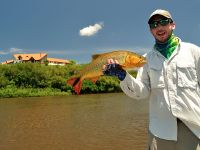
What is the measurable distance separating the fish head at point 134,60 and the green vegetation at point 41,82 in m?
56.2

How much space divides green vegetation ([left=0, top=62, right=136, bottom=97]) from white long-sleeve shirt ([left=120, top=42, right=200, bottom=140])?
56513mm

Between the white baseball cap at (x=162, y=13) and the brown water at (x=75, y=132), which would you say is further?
the brown water at (x=75, y=132)

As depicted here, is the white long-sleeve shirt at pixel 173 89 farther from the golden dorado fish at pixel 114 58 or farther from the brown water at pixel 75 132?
the brown water at pixel 75 132

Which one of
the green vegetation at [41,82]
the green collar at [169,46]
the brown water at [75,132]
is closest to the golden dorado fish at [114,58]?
the green collar at [169,46]

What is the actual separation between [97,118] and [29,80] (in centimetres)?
4349

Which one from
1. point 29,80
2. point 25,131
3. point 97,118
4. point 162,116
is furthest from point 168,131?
point 29,80

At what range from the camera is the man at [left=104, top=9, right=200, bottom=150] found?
3.64 metres

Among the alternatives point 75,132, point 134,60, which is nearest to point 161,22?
point 134,60

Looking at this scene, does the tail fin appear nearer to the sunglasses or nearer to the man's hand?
the man's hand

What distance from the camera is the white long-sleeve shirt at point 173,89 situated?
364 cm

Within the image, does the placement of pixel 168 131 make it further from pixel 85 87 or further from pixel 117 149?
pixel 85 87

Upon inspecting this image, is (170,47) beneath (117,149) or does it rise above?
above

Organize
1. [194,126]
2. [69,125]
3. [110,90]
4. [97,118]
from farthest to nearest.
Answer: [110,90]
[97,118]
[69,125]
[194,126]

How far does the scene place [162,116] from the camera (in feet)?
12.2
